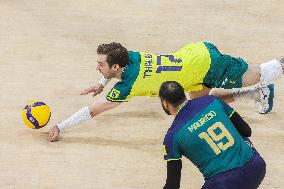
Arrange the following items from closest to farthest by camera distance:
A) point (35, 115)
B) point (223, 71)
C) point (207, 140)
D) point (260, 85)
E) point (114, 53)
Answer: point (207, 140) → point (114, 53) → point (35, 115) → point (223, 71) → point (260, 85)

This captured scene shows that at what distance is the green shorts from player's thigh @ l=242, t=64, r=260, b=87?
2.3 inches

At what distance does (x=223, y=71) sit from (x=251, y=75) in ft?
1.35

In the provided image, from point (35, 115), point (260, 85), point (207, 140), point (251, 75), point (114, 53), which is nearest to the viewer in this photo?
point (207, 140)

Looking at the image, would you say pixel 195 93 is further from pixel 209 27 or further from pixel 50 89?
pixel 209 27

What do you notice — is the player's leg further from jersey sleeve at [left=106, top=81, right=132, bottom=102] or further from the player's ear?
the player's ear

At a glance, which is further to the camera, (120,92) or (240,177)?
(120,92)

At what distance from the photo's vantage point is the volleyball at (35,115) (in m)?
6.71

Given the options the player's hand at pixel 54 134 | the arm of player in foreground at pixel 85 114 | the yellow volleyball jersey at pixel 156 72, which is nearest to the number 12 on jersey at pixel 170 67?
the yellow volleyball jersey at pixel 156 72

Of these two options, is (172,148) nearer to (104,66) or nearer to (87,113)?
(104,66)

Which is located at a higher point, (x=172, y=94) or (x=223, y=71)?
(x=172, y=94)

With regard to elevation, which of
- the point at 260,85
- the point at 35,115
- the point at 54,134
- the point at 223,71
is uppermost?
the point at 223,71

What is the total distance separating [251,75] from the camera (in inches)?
277

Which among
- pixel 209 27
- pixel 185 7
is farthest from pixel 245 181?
→ pixel 185 7

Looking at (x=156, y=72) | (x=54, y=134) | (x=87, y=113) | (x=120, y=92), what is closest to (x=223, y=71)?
(x=156, y=72)
